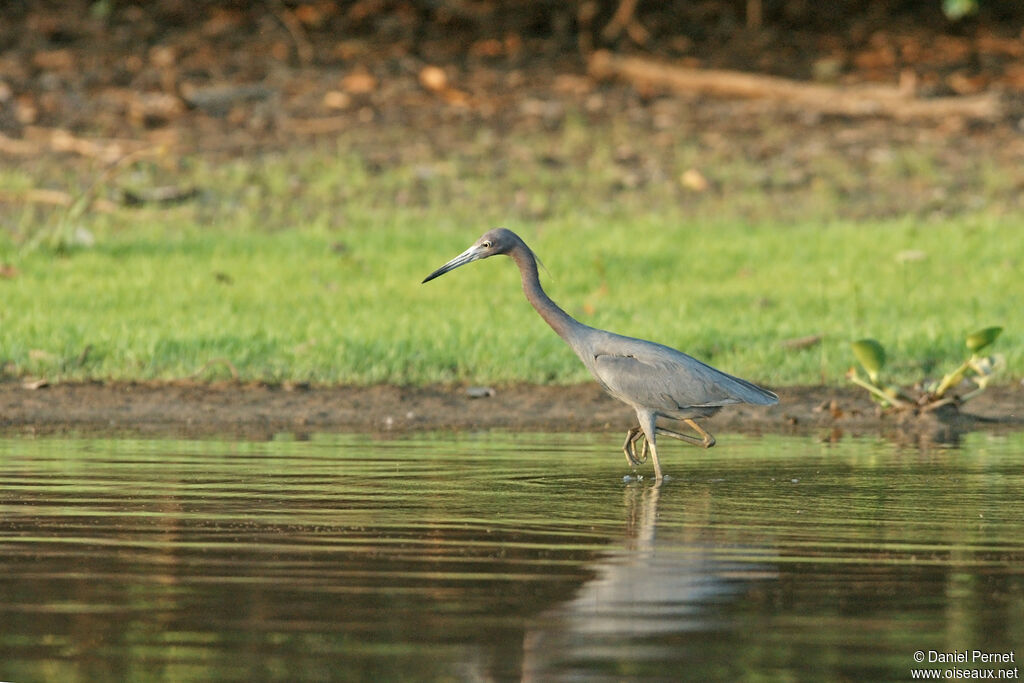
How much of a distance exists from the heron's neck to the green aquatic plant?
202 centimetres

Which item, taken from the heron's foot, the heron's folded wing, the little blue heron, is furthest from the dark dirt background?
the heron's folded wing

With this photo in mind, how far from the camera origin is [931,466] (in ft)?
28.7

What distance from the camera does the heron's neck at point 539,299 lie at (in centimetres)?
909

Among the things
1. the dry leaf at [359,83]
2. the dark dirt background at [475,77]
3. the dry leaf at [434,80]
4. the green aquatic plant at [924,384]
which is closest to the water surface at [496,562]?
the green aquatic plant at [924,384]

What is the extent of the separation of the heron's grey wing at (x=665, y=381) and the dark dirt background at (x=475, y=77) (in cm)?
931

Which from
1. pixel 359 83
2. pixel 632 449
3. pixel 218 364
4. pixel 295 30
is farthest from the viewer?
pixel 295 30

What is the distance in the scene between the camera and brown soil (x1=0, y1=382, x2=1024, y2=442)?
1052 cm

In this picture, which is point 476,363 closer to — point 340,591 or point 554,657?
point 340,591

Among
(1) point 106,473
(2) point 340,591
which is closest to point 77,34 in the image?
(1) point 106,473

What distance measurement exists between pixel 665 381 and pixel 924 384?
2754mm

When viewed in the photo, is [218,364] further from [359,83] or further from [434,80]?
[434,80]

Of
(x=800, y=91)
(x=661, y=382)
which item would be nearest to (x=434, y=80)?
(x=800, y=91)

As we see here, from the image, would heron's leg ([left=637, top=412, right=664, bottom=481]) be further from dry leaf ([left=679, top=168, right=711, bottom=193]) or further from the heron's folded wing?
dry leaf ([left=679, top=168, right=711, bottom=193])

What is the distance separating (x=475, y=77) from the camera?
Result: 23.0 m
